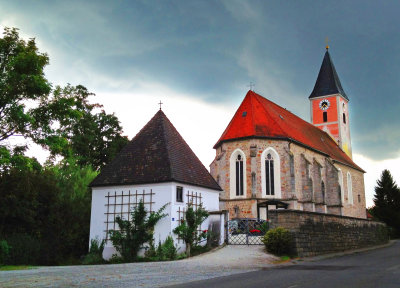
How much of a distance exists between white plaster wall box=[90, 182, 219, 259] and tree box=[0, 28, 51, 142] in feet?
16.3

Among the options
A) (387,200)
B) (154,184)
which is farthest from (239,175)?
(387,200)

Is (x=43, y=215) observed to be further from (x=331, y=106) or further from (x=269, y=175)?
(x=331, y=106)

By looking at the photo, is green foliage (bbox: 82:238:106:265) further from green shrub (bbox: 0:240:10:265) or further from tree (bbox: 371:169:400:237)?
tree (bbox: 371:169:400:237)

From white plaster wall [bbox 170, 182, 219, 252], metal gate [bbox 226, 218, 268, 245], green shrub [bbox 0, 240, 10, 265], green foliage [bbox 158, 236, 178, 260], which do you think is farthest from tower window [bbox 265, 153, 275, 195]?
green shrub [bbox 0, 240, 10, 265]

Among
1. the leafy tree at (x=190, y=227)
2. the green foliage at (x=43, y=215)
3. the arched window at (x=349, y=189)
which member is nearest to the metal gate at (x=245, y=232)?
the leafy tree at (x=190, y=227)

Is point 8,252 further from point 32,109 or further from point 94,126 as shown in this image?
point 94,126

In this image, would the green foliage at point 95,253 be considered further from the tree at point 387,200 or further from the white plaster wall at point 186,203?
the tree at point 387,200

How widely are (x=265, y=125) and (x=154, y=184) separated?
54.7 ft

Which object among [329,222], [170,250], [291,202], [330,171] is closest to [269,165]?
[291,202]

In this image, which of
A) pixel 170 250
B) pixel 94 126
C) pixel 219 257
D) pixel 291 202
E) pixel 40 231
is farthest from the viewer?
pixel 94 126

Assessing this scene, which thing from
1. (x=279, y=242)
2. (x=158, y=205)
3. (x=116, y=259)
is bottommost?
(x=116, y=259)

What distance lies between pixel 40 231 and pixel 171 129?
28.4 feet

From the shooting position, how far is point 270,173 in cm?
3256

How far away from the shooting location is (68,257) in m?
21.4
